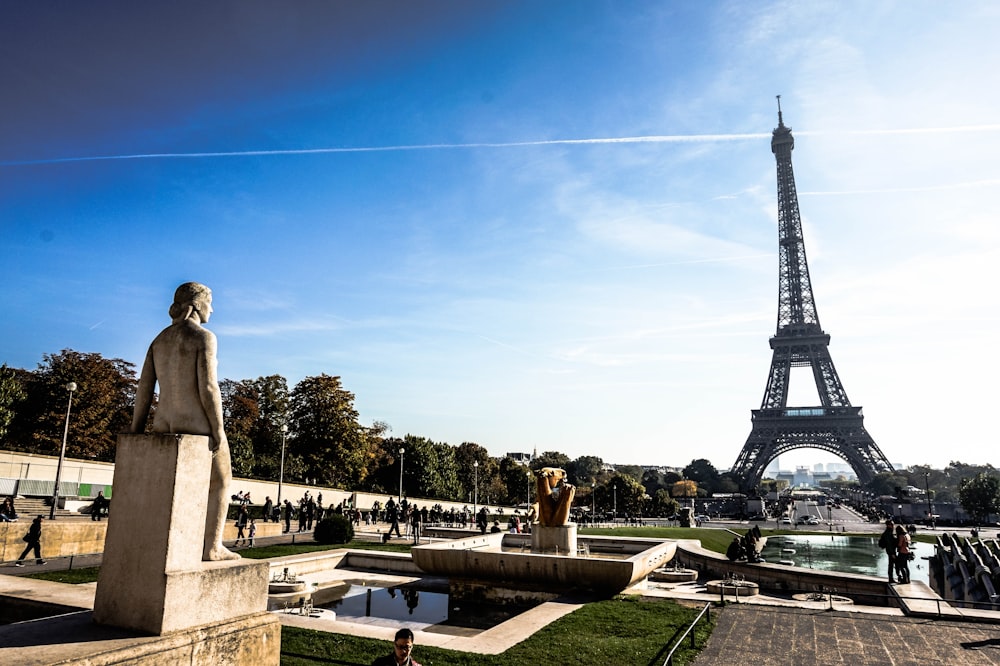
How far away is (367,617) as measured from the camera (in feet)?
44.5

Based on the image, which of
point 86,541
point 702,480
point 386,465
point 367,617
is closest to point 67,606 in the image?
point 367,617

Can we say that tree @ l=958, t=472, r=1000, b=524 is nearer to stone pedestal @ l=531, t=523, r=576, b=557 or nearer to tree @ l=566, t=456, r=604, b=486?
stone pedestal @ l=531, t=523, r=576, b=557

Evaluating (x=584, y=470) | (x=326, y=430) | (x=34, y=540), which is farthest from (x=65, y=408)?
(x=584, y=470)

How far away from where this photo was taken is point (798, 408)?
293ft

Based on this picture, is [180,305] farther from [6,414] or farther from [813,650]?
[6,414]

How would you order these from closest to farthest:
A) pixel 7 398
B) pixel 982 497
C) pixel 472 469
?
1. pixel 7 398
2. pixel 982 497
3. pixel 472 469

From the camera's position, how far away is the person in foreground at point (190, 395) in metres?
5.64

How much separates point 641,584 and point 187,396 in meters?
13.1

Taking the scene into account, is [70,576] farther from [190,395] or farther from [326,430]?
[326,430]

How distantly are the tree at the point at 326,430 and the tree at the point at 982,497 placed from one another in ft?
207

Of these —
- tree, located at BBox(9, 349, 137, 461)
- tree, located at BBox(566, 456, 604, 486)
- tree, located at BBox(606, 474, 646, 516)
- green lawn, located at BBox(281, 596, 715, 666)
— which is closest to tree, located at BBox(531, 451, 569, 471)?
tree, located at BBox(566, 456, 604, 486)

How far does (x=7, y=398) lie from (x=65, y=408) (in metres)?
4.30

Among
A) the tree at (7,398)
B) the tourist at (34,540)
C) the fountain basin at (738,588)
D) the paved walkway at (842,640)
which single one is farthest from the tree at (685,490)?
the tourist at (34,540)

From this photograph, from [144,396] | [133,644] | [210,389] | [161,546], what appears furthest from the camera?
[144,396]
